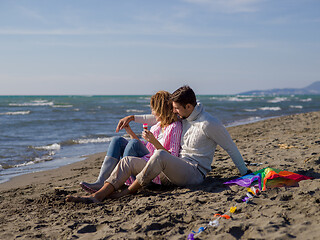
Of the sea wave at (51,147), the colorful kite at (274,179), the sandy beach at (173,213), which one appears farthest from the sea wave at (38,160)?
the colorful kite at (274,179)

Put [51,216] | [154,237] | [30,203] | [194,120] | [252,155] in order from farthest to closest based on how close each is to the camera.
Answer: [252,155], [30,203], [194,120], [51,216], [154,237]

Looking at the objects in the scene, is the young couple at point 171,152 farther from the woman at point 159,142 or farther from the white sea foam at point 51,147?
the white sea foam at point 51,147

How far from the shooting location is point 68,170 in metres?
6.34

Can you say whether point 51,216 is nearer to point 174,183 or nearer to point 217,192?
point 174,183

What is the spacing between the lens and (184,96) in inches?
145

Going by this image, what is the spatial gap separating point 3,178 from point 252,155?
14.2 ft

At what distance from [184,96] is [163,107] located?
0.37 m

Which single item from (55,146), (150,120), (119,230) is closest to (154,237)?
(119,230)

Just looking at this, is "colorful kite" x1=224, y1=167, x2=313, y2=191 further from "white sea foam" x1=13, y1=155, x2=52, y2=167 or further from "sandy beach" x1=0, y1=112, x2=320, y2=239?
"white sea foam" x1=13, y1=155, x2=52, y2=167

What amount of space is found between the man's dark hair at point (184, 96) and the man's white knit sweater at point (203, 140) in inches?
5.2

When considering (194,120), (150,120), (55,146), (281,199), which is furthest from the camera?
(55,146)

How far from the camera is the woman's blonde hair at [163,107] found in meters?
3.90

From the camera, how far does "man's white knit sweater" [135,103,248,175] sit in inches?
146

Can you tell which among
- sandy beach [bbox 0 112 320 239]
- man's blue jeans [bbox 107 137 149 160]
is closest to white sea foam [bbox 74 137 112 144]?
sandy beach [bbox 0 112 320 239]
